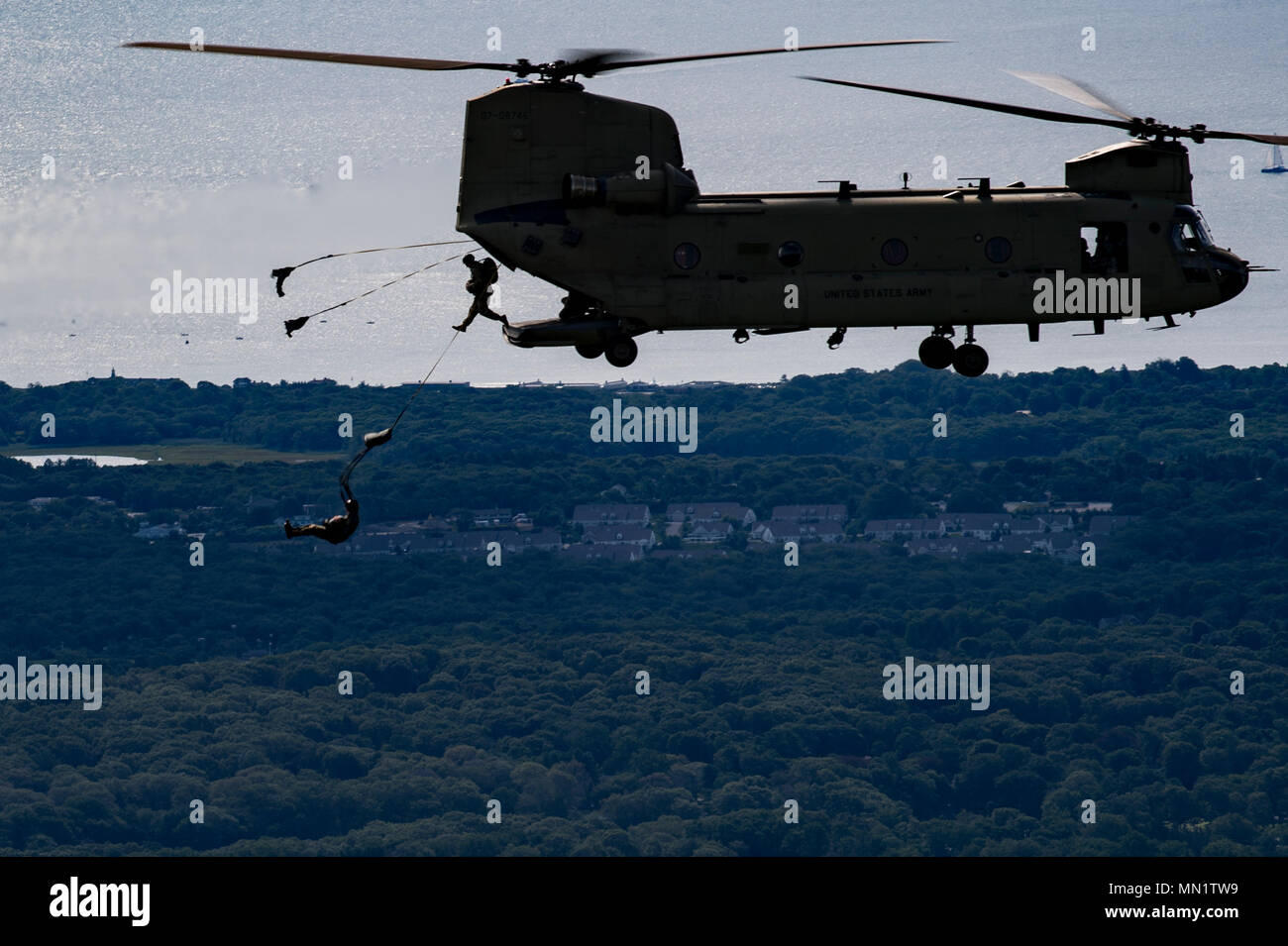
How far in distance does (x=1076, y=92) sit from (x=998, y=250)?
5.99 meters

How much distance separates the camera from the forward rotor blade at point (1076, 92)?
233 feet

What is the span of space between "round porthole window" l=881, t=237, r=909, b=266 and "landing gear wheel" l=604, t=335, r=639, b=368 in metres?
7.74

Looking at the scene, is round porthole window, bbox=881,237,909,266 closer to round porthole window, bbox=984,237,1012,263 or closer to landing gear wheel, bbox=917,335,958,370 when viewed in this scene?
round porthole window, bbox=984,237,1012,263

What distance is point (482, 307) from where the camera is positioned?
68.8 meters

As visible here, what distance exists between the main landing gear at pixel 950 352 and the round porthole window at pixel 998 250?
212 centimetres

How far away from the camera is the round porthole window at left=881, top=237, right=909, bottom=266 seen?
69.6 meters

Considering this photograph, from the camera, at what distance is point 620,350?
67812 millimetres

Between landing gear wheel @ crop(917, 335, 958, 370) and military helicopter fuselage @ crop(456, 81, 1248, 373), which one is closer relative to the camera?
military helicopter fuselage @ crop(456, 81, 1248, 373)
